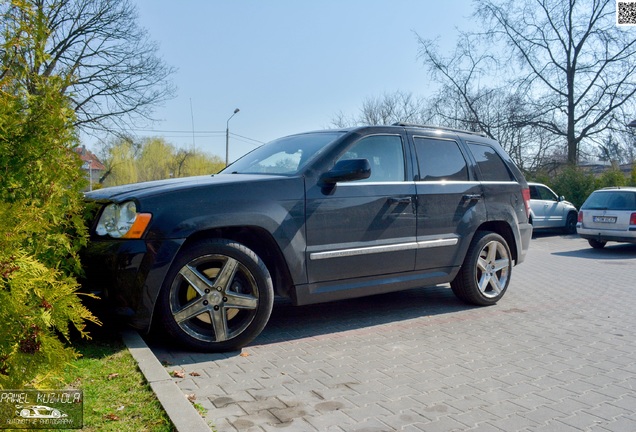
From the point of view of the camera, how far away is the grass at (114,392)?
9.74ft

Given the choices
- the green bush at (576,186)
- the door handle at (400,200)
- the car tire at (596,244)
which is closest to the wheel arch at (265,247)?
the door handle at (400,200)

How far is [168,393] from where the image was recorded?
335cm

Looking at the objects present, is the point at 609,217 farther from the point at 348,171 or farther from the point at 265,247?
the point at 265,247

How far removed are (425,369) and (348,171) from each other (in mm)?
1748

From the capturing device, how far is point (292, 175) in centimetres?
496

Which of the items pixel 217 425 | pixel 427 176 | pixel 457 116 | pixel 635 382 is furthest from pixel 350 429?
pixel 457 116

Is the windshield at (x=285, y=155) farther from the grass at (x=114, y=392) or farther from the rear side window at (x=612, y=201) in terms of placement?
the rear side window at (x=612, y=201)

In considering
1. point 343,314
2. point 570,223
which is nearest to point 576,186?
point 570,223

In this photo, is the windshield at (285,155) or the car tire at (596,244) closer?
the windshield at (285,155)

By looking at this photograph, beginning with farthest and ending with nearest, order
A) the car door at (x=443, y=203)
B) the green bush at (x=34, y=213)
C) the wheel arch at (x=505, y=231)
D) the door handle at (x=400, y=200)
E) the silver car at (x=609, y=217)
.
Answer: the silver car at (x=609, y=217), the wheel arch at (x=505, y=231), the car door at (x=443, y=203), the door handle at (x=400, y=200), the green bush at (x=34, y=213)

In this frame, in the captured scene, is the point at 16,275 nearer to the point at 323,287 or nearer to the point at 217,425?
the point at 217,425

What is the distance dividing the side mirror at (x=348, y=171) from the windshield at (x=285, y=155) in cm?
29

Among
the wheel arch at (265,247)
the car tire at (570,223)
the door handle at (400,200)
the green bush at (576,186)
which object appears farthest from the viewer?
the green bush at (576,186)

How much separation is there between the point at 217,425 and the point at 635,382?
2.95 metres
